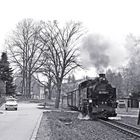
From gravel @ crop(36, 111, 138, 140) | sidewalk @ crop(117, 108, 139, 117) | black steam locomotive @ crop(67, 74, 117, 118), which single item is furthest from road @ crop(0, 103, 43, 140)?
sidewalk @ crop(117, 108, 139, 117)

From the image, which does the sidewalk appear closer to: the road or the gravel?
the road

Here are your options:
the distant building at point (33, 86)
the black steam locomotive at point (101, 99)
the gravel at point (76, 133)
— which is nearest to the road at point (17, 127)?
the gravel at point (76, 133)

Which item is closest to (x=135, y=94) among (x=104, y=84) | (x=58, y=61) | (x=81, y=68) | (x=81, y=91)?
(x=81, y=68)

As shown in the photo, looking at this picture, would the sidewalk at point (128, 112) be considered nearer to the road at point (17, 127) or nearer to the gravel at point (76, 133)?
the road at point (17, 127)

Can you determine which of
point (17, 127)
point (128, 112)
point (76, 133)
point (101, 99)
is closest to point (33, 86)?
point (128, 112)

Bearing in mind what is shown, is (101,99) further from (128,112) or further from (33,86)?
(33,86)

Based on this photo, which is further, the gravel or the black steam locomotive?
the black steam locomotive

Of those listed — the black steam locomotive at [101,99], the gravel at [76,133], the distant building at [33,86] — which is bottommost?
the gravel at [76,133]

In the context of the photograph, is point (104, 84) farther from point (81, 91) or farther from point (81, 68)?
point (81, 68)

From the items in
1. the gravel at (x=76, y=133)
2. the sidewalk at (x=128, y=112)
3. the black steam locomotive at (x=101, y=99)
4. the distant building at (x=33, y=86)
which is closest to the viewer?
the gravel at (x=76, y=133)

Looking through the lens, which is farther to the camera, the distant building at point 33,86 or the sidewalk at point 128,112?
the distant building at point 33,86

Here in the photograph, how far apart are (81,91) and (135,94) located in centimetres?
1829

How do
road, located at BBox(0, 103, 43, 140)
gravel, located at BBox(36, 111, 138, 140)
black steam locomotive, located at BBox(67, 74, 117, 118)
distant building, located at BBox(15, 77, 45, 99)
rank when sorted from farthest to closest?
distant building, located at BBox(15, 77, 45, 99) → black steam locomotive, located at BBox(67, 74, 117, 118) → road, located at BBox(0, 103, 43, 140) → gravel, located at BBox(36, 111, 138, 140)

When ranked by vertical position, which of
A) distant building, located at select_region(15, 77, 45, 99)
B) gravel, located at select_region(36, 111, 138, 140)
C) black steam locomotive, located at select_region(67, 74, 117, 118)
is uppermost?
distant building, located at select_region(15, 77, 45, 99)
